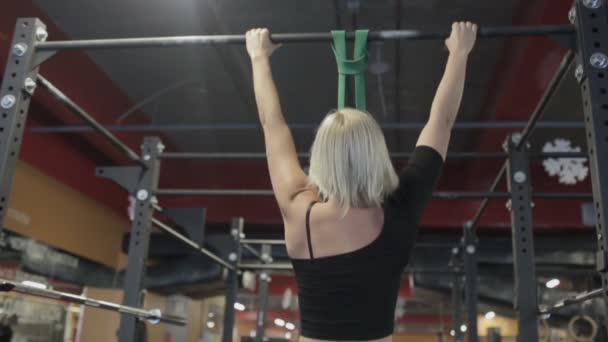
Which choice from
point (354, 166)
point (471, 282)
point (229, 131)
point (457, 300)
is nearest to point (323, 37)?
point (354, 166)

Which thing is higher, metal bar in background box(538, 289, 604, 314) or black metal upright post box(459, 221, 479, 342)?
black metal upright post box(459, 221, 479, 342)

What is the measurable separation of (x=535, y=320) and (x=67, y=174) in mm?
4957

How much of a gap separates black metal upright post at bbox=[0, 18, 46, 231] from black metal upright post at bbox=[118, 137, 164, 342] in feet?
3.31

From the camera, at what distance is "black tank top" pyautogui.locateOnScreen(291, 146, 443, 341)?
1.16 metres

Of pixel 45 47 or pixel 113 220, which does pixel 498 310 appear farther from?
pixel 45 47

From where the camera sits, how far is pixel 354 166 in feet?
3.86

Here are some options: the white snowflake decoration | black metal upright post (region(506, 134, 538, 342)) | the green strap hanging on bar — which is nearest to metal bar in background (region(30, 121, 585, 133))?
the white snowflake decoration

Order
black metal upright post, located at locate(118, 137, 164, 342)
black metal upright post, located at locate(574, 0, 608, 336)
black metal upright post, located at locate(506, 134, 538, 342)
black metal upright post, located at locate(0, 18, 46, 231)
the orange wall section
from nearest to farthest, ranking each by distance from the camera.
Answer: black metal upright post, located at locate(574, 0, 608, 336) → black metal upright post, located at locate(0, 18, 46, 231) → black metal upright post, located at locate(506, 134, 538, 342) → black metal upright post, located at locate(118, 137, 164, 342) → the orange wall section

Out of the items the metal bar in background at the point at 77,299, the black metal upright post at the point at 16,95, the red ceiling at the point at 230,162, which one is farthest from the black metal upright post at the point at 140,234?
the red ceiling at the point at 230,162

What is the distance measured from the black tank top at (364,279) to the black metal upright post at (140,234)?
5.38 feet

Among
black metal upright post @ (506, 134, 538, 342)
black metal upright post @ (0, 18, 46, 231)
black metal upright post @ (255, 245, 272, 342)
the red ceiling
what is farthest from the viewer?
black metal upright post @ (255, 245, 272, 342)

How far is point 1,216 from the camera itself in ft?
5.59

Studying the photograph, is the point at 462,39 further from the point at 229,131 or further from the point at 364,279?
the point at 229,131

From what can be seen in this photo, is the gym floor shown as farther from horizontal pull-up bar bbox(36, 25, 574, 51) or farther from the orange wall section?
horizontal pull-up bar bbox(36, 25, 574, 51)
